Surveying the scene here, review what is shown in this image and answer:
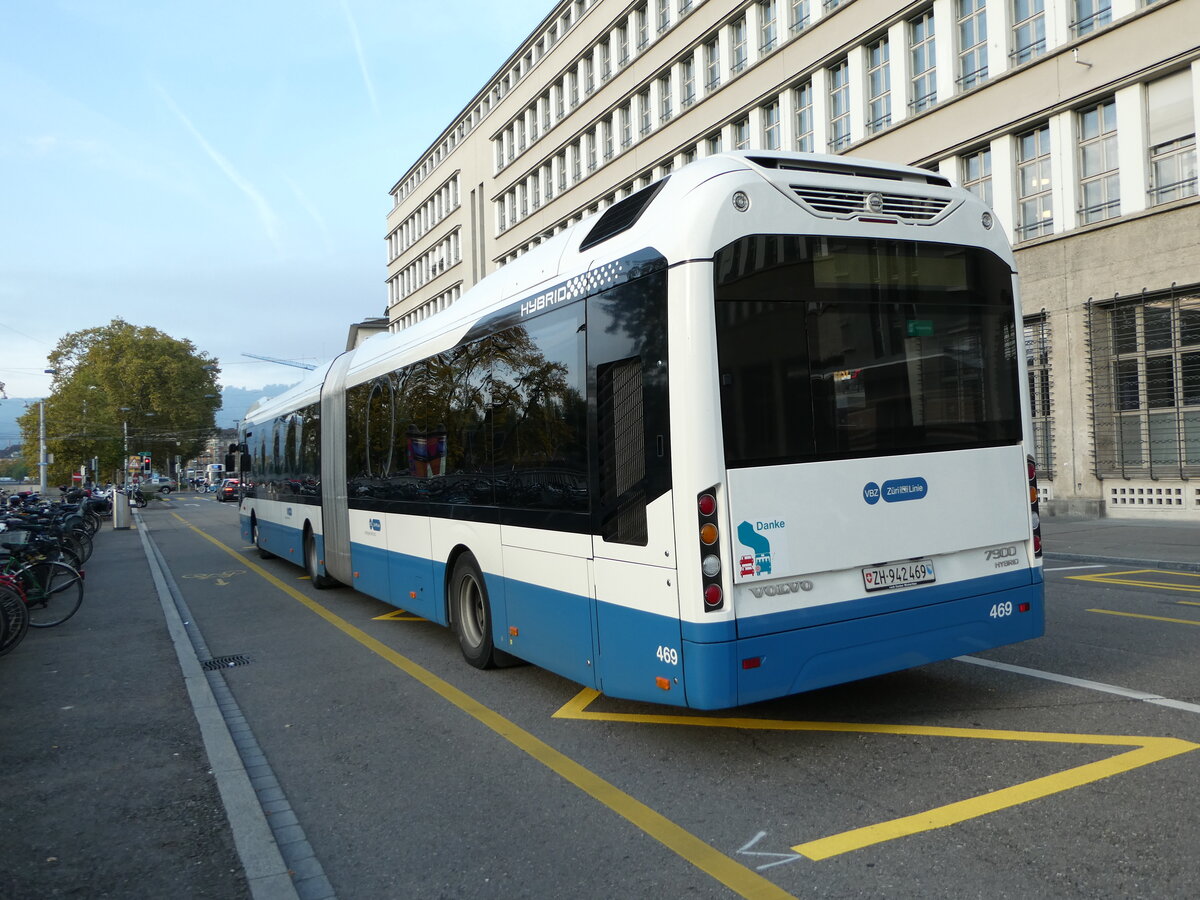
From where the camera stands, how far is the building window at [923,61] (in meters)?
24.0

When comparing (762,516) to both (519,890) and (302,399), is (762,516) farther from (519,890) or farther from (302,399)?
(302,399)

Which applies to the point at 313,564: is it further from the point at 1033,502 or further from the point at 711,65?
the point at 711,65

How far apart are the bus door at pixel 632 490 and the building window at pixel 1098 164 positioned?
18146 millimetres

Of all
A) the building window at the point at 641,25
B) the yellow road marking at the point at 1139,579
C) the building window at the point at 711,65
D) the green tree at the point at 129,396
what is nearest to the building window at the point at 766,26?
the building window at the point at 711,65

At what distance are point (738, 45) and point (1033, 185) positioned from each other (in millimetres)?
13330

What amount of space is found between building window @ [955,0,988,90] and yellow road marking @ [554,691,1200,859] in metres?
20.7

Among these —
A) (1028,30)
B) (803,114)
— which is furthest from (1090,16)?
(803,114)

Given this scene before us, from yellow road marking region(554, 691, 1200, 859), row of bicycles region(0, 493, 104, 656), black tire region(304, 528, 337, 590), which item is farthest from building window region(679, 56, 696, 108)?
yellow road marking region(554, 691, 1200, 859)

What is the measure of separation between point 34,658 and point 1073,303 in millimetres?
19545

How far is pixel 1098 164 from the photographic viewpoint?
800 inches

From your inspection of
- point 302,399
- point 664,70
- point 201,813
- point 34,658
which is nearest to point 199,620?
point 34,658

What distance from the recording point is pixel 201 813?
4.70 metres

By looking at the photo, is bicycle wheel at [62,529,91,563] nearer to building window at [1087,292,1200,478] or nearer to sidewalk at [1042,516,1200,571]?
sidewalk at [1042,516,1200,571]

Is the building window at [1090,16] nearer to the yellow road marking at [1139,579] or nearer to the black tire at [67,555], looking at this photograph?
the yellow road marking at [1139,579]
